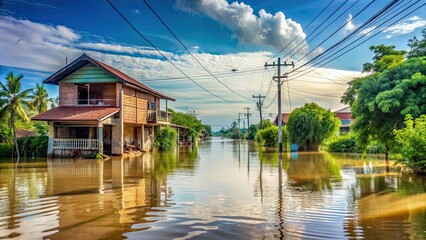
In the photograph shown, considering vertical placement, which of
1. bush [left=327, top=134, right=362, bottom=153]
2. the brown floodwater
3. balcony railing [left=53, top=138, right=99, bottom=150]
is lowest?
the brown floodwater

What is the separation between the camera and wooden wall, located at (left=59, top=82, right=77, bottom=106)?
84.9ft

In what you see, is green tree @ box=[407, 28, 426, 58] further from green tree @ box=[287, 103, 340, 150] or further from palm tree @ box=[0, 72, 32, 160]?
palm tree @ box=[0, 72, 32, 160]

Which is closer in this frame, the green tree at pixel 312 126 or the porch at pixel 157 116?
the porch at pixel 157 116

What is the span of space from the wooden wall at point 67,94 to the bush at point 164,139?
9792mm

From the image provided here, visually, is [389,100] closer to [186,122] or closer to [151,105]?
[151,105]

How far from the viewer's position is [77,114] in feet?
78.7

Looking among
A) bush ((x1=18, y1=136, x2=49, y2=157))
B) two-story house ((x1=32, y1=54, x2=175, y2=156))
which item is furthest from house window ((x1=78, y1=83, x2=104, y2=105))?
bush ((x1=18, y1=136, x2=49, y2=157))

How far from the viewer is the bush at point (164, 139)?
33.8 m

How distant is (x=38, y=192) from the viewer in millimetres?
9938

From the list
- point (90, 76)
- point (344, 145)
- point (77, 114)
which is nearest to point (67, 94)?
point (90, 76)

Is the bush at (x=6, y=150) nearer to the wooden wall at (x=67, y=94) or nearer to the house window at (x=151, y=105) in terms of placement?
the wooden wall at (x=67, y=94)

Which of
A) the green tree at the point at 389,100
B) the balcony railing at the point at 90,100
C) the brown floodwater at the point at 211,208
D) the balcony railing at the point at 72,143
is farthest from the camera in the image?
the balcony railing at the point at 90,100

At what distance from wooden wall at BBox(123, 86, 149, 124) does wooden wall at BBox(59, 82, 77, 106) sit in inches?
146

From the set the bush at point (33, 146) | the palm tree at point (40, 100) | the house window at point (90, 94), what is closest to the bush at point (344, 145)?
the house window at point (90, 94)
